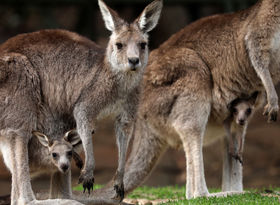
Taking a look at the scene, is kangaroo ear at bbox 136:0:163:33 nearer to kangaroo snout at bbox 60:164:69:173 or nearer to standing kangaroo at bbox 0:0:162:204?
standing kangaroo at bbox 0:0:162:204

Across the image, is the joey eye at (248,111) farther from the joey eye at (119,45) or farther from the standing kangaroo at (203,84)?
the joey eye at (119,45)

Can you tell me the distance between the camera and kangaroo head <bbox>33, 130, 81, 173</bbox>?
5594mm

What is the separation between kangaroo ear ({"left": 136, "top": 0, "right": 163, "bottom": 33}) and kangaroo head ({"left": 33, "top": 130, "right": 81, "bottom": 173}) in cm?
135

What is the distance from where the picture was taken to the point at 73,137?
19.5ft

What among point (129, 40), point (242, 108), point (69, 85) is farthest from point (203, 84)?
point (69, 85)

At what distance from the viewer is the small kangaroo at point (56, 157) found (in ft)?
18.6

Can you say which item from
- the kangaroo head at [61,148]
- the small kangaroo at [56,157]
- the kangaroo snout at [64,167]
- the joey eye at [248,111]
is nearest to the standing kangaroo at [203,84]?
the joey eye at [248,111]

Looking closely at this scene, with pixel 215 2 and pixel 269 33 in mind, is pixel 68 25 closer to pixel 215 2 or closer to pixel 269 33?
pixel 215 2

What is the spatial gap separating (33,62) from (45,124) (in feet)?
2.18

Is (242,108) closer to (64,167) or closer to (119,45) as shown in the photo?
(119,45)

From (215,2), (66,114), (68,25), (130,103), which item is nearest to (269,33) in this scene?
(130,103)

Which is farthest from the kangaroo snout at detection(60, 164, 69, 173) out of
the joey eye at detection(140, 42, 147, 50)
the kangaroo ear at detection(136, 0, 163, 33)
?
the kangaroo ear at detection(136, 0, 163, 33)

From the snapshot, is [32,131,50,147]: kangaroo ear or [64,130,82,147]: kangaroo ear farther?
[64,130,82,147]: kangaroo ear

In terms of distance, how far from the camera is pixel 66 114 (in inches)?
234
